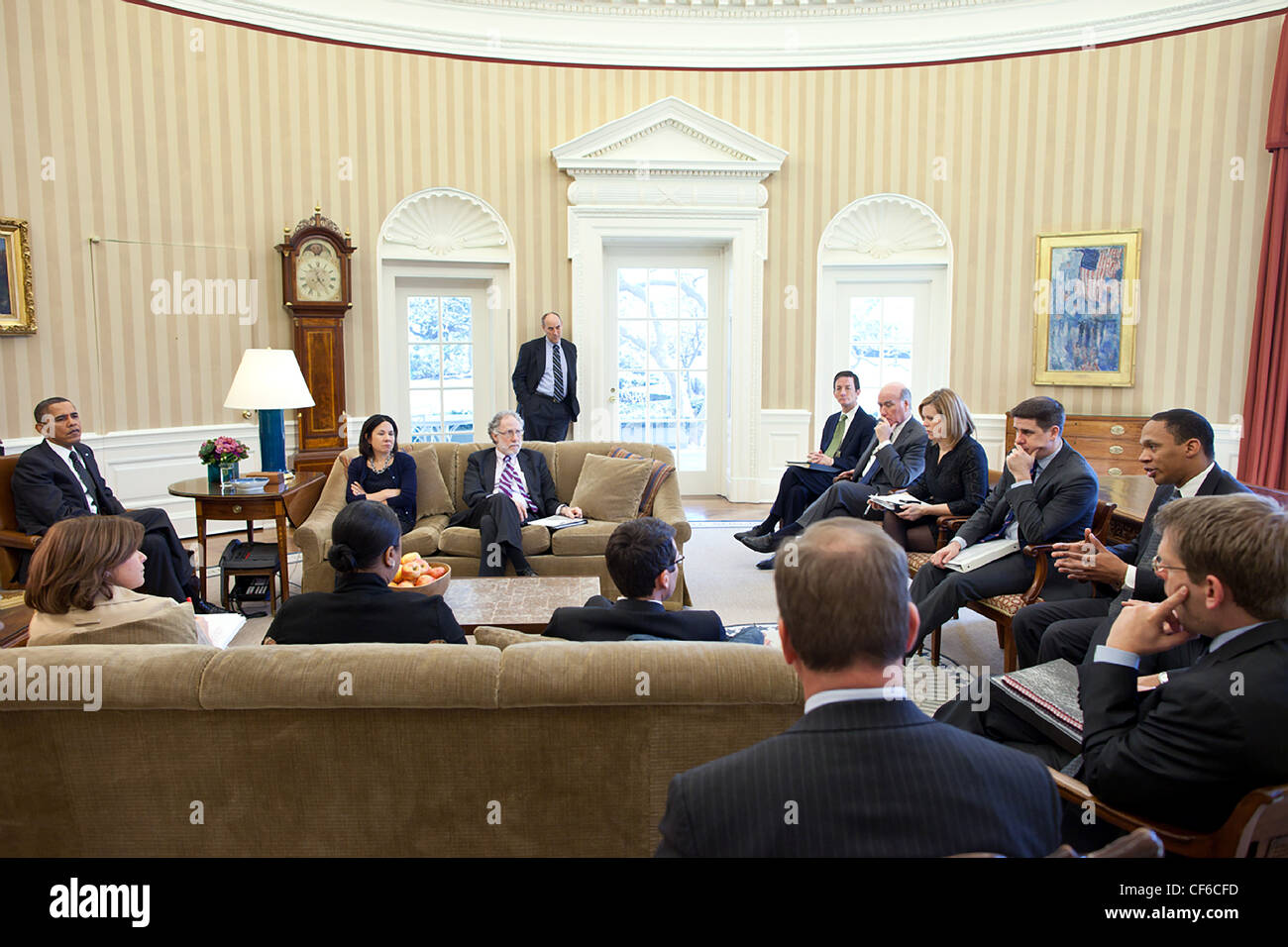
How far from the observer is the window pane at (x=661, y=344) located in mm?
8211

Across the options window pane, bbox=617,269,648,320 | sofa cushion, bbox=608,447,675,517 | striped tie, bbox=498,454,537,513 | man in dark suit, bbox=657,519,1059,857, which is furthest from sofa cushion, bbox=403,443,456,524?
man in dark suit, bbox=657,519,1059,857

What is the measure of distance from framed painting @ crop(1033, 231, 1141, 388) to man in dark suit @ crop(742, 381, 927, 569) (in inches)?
109

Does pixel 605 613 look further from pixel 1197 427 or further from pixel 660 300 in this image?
pixel 660 300

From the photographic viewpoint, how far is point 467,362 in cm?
795

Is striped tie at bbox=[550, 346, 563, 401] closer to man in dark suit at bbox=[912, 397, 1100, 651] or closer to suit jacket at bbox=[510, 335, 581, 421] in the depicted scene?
suit jacket at bbox=[510, 335, 581, 421]

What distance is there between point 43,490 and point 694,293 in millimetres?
5400

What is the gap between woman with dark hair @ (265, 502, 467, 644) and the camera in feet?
8.20

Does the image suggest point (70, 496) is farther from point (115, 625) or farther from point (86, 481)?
point (115, 625)

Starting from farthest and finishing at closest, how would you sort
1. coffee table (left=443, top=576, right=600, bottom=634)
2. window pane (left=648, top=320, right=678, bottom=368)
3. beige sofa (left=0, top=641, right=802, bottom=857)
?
window pane (left=648, top=320, right=678, bottom=368)
coffee table (left=443, top=576, right=600, bottom=634)
beige sofa (left=0, top=641, right=802, bottom=857)

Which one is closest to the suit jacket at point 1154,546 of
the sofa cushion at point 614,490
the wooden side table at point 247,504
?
the sofa cushion at point 614,490

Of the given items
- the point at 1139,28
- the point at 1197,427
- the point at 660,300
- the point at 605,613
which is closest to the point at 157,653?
the point at 605,613

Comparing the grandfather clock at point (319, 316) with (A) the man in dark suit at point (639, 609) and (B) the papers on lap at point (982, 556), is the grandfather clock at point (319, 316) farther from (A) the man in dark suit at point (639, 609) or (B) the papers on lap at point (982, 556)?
(A) the man in dark suit at point (639, 609)

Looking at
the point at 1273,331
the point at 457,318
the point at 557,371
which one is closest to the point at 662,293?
the point at 557,371
